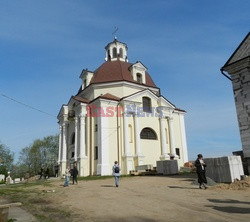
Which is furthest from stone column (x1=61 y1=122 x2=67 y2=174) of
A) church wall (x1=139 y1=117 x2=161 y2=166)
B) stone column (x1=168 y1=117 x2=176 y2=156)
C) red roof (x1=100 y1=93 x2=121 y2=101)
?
stone column (x1=168 y1=117 x2=176 y2=156)

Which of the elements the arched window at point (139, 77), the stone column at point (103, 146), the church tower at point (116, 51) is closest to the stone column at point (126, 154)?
the stone column at point (103, 146)

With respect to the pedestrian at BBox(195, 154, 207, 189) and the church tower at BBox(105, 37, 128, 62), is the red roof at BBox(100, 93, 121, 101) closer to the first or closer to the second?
the church tower at BBox(105, 37, 128, 62)

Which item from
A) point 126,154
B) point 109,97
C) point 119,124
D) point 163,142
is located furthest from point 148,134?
point 109,97

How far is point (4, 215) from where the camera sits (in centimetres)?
508

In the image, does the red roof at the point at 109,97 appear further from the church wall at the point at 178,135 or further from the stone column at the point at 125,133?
the church wall at the point at 178,135

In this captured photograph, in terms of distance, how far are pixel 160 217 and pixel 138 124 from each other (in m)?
21.5

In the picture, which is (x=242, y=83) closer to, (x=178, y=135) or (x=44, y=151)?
(x=178, y=135)

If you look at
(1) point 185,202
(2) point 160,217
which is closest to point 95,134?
(1) point 185,202

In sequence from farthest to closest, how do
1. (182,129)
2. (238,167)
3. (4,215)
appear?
(182,129) < (238,167) < (4,215)

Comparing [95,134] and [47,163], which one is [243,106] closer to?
[95,134]

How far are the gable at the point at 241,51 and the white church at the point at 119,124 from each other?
1374cm

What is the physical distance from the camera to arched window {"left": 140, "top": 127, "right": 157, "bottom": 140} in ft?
92.9

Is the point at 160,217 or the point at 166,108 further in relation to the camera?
the point at 166,108

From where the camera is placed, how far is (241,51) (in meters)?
14.8
